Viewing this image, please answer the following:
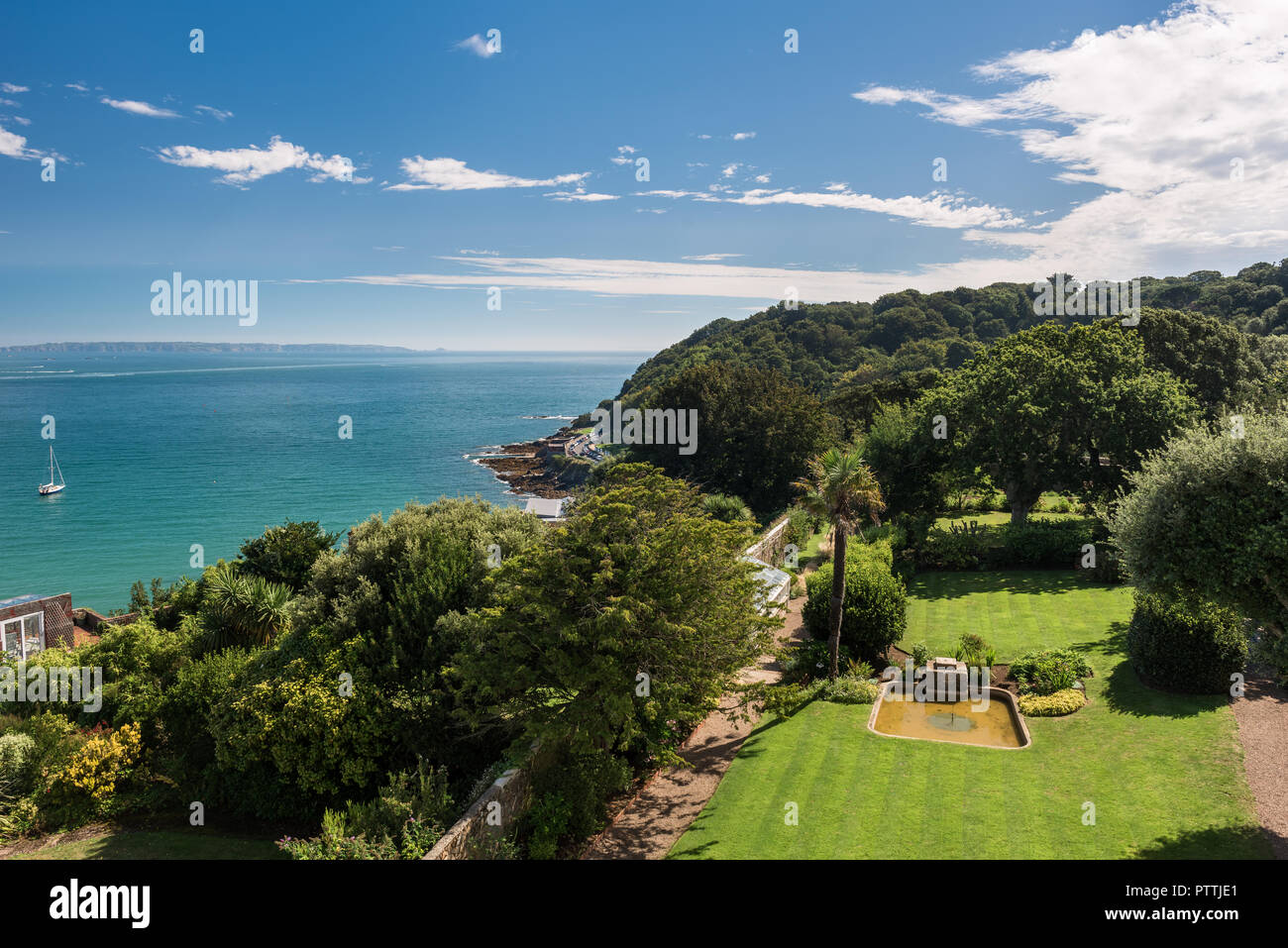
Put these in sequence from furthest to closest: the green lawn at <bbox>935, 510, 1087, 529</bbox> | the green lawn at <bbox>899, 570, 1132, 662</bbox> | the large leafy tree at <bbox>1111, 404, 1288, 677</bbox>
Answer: the green lawn at <bbox>935, 510, 1087, 529</bbox>, the green lawn at <bbox>899, 570, 1132, 662</bbox>, the large leafy tree at <bbox>1111, 404, 1288, 677</bbox>

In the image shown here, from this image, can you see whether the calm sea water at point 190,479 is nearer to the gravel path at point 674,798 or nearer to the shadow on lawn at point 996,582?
the gravel path at point 674,798

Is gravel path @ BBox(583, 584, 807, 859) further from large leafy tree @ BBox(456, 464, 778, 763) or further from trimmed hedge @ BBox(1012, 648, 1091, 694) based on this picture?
trimmed hedge @ BBox(1012, 648, 1091, 694)

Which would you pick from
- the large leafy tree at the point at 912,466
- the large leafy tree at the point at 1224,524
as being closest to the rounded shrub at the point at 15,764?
the large leafy tree at the point at 1224,524

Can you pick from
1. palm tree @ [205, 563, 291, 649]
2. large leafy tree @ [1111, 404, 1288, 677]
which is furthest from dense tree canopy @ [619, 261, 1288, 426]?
palm tree @ [205, 563, 291, 649]

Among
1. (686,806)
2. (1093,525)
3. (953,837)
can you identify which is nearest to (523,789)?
(686,806)

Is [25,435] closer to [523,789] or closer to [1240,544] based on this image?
[523,789]
